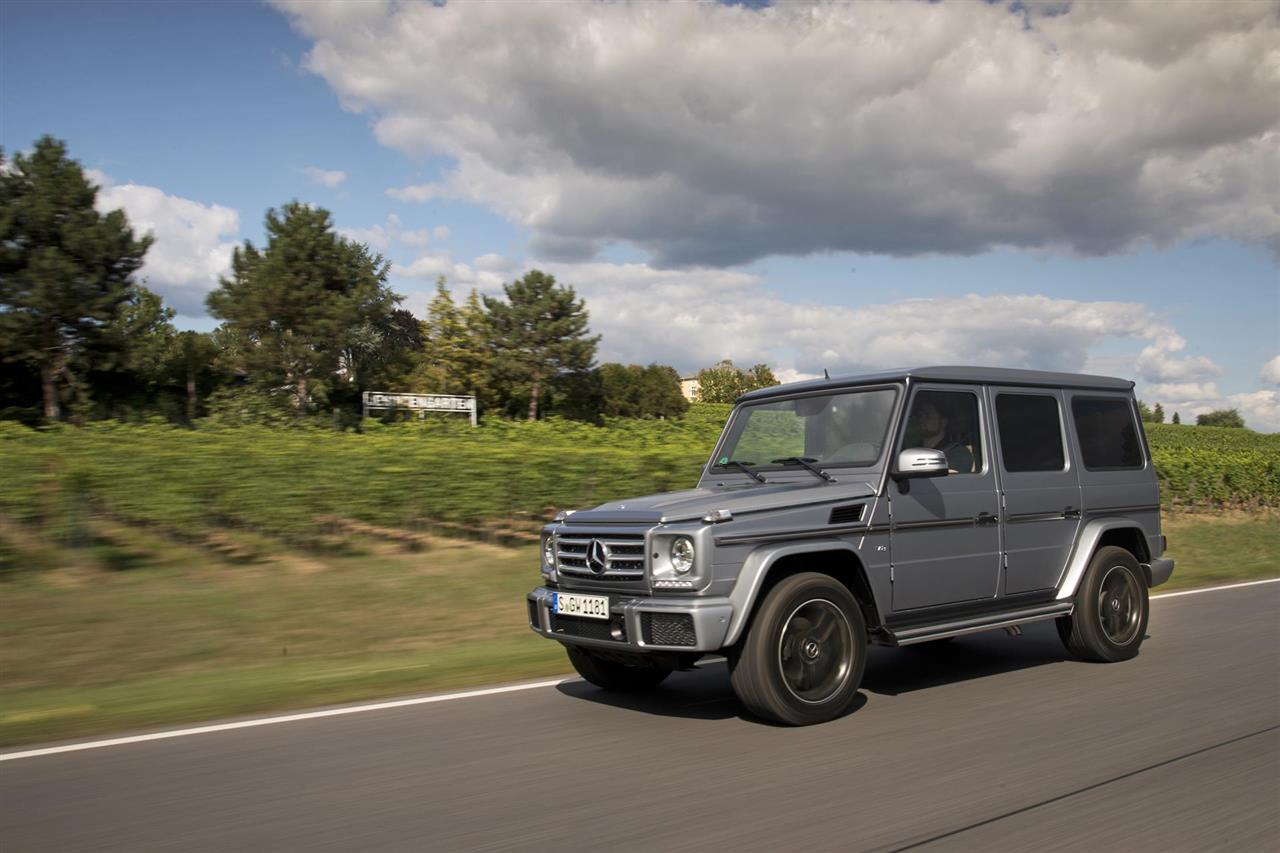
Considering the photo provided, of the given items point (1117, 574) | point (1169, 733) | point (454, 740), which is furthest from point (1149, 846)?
point (1117, 574)

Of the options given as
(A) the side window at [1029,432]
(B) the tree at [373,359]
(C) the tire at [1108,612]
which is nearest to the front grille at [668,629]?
(A) the side window at [1029,432]

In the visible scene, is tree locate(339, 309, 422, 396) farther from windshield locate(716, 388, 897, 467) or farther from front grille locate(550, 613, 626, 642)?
front grille locate(550, 613, 626, 642)

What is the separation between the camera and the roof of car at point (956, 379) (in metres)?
6.82

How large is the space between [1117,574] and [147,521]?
10.9 m

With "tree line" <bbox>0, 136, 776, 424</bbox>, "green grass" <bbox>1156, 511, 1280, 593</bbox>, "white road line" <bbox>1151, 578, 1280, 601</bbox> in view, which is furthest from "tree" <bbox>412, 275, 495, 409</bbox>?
"white road line" <bbox>1151, 578, 1280, 601</bbox>

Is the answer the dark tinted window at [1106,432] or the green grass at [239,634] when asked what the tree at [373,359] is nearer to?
the green grass at [239,634]

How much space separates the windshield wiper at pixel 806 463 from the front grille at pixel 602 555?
141 cm

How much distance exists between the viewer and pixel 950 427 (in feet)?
22.6

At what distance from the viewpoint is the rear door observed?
7.06 meters

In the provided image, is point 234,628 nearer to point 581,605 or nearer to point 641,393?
point 581,605

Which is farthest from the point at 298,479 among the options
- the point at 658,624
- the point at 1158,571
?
the point at 1158,571

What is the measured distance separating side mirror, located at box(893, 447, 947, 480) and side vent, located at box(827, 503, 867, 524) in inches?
13.9

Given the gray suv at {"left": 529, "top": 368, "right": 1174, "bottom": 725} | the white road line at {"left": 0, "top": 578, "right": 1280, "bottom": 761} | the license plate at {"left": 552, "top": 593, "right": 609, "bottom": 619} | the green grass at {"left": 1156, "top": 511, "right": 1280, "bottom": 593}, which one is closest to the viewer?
the white road line at {"left": 0, "top": 578, "right": 1280, "bottom": 761}

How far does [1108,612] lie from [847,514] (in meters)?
2.93
